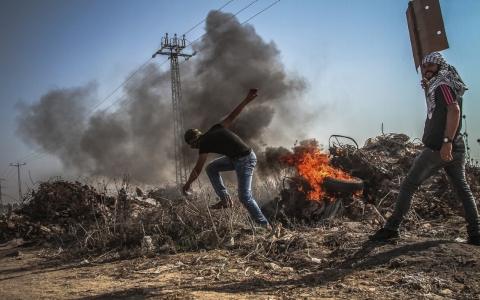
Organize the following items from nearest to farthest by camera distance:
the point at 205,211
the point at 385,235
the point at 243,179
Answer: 1. the point at 385,235
2. the point at 243,179
3. the point at 205,211

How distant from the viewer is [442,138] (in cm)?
392

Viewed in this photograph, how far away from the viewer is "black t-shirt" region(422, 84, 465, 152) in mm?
3869

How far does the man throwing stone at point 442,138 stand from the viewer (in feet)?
12.6

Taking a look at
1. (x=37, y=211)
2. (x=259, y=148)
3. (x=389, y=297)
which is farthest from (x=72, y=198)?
(x=259, y=148)

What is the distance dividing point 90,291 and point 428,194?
6389mm

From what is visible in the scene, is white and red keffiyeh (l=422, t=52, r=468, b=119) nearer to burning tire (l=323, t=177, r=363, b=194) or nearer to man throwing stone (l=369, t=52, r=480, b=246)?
man throwing stone (l=369, t=52, r=480, b=246)

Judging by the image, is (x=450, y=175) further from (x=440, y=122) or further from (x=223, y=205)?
(x=223, y=205)

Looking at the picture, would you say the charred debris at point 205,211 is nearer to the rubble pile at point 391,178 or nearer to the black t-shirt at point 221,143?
the rubble pile at point 391,178

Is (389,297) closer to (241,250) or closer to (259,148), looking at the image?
(241,250)

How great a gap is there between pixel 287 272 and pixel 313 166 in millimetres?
4438

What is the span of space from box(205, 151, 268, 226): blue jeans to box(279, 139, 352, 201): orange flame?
2677mm

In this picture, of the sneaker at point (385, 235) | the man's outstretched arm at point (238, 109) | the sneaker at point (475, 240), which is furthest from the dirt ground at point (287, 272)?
the man's outstretched arm at point (238, 109)

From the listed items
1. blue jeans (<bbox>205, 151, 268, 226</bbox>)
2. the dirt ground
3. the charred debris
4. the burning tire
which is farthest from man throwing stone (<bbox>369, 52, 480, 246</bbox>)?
the burning tire

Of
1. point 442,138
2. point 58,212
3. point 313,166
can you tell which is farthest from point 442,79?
point 58,212
